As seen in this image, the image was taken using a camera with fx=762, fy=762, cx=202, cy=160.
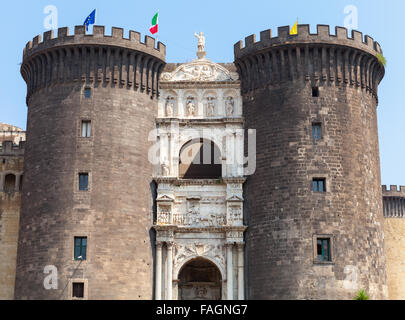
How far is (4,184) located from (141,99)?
Answer: 1037 cm

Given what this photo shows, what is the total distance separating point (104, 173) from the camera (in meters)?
41.6

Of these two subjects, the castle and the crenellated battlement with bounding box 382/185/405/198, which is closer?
the castle

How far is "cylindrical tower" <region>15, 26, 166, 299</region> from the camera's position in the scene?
40.2 m

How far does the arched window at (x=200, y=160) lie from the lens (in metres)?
47.1

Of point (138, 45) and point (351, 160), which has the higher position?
point (138, 45)

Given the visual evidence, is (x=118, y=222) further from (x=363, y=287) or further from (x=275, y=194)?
(x=363, y=287)

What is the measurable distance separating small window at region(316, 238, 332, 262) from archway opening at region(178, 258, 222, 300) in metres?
6.70

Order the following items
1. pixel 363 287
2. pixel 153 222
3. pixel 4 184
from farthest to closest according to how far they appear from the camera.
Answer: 1. pixel 4 184
2. pixel 153 222
3. pixel 363 287

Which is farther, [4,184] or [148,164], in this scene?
[4,184]

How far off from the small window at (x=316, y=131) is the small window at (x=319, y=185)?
231cm

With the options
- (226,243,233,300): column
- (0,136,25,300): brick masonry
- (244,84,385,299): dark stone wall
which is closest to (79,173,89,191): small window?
(0,136,25,300): brick masonry

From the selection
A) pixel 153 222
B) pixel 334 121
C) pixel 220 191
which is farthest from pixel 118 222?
pixel 334 121

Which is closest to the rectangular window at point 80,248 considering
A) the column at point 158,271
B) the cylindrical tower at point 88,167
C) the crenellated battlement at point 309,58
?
the cylindrical tower at point 88,167

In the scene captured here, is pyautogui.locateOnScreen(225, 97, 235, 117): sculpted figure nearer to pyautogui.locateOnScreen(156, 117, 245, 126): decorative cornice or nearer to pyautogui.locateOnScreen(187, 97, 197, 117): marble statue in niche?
pyautogui.locateOnScreen(156, 117, 245, 126): decorative cornice
